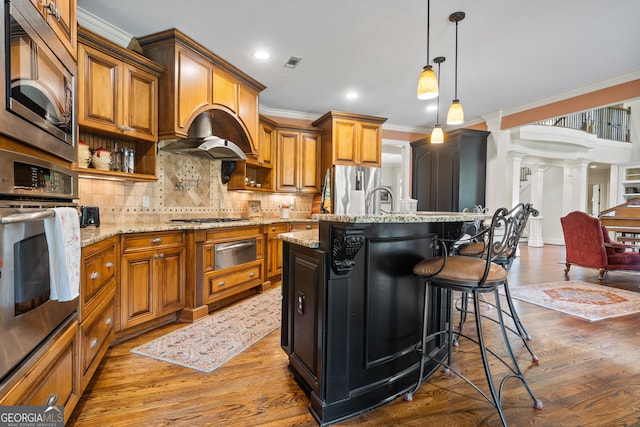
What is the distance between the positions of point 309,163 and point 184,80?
2435 millimetres

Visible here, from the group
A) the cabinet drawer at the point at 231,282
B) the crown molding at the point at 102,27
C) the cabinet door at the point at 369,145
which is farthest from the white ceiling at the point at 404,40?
the cabinet drawer at the point at 231,282

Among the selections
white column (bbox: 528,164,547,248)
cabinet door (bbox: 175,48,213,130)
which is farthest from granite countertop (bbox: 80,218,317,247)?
white column (bbox: 528,164,547,248)

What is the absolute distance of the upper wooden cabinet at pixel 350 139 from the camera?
15.8 feet

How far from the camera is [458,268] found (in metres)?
1.55

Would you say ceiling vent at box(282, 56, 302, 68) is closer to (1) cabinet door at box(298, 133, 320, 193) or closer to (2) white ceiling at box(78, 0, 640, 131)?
(2) white ceiling at box(78, 0, 640, 131)

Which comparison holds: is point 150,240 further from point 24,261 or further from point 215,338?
point 24,261

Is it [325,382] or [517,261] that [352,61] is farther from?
[517,261]

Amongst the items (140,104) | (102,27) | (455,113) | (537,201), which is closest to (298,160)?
(140,104)

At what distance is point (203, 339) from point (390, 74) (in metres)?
3.58

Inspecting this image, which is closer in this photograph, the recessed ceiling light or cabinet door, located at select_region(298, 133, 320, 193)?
the recessed ceiling light

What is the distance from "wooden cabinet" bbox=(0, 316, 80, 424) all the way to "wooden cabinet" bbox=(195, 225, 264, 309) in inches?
54.5

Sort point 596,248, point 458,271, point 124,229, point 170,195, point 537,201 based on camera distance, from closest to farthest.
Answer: point 458,271, point 124,229, point 170,195, point 596,248, point 537,201

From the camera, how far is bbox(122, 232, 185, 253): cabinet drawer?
7.40 ft

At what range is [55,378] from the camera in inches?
46.9
